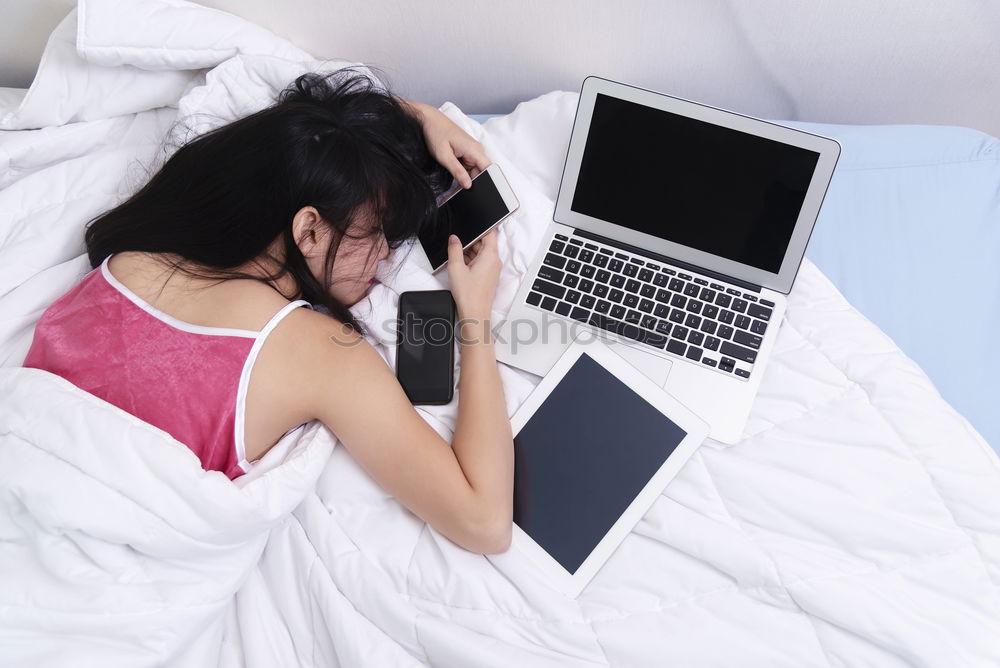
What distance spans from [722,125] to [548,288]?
29 centimetres

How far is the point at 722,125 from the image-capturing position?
2.57 ft

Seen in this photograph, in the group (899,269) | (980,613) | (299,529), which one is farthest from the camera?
(899,269)

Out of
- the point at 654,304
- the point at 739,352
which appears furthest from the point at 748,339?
the point at 654,304

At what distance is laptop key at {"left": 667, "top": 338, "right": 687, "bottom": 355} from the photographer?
84 cm

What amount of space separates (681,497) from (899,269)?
17.8 inches

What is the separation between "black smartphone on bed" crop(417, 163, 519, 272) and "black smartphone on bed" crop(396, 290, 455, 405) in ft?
0.21

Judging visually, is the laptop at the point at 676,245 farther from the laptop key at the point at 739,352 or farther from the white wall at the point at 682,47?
the white wall at the point at 682,47

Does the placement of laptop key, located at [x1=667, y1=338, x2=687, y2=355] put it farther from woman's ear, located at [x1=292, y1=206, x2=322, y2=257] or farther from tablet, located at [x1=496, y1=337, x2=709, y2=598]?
woman's ear, located at [x1=292, y1=206, x2=322, y2=257]

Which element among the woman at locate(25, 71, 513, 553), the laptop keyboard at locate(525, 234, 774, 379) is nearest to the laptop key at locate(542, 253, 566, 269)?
the laptop keyboard at locate(525, 234, 774, 379)

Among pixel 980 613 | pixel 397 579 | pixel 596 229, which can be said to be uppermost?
pixel 596 229

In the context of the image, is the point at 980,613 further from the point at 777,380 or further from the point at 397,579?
the point at 397,579

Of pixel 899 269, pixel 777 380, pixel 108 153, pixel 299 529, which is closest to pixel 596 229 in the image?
pixel 777 380

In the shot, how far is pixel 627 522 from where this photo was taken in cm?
77

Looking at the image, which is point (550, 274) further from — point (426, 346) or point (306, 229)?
point (306, 229)
